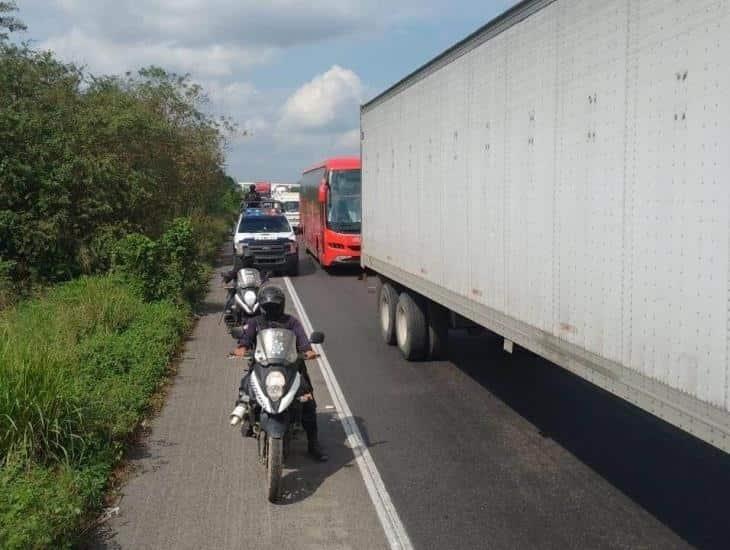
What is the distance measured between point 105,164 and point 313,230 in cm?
1057

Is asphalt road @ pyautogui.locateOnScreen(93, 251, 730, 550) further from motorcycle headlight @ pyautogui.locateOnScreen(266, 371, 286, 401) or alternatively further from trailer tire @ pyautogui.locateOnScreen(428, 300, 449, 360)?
motorcycle headlight @ pyautogui.locateOnScreen(266, 371, 286, 401)

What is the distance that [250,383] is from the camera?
623cm

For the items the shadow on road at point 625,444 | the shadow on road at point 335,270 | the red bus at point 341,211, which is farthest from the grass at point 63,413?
the shadow on road at point 335,270

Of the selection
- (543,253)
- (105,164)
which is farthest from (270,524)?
(105,164)

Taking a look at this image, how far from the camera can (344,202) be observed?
22078 millimetres

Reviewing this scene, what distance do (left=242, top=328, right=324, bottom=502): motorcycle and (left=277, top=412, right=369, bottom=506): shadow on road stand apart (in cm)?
24

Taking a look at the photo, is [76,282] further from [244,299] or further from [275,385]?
[275,385]

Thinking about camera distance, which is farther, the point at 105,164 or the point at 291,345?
the point at 105,164

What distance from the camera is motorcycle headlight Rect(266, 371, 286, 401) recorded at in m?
5.96

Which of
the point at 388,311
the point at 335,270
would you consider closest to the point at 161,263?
the point at 388,311

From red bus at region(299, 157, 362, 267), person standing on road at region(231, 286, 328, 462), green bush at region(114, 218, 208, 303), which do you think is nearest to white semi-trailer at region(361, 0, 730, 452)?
person standing on road at region(231, 286, 328, 462)

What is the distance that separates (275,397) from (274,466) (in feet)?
1.67

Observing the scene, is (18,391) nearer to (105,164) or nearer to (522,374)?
(522,374)

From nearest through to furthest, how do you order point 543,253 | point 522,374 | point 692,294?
point 692,294 < point 543,253 < point 522,374
